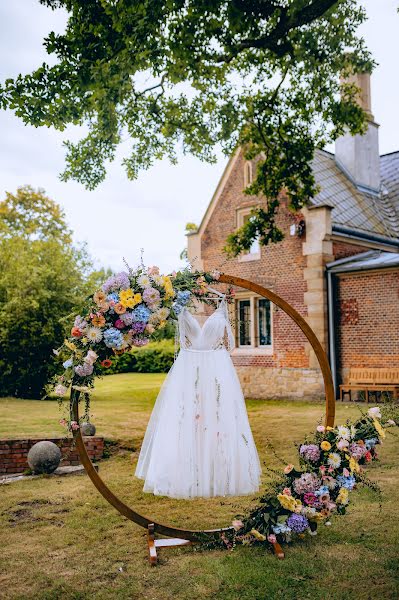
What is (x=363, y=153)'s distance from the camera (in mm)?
19438

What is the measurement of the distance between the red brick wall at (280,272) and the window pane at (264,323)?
15.0 inches

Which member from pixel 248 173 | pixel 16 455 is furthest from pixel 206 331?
pixel 248 173

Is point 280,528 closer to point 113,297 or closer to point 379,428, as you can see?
point 379,428

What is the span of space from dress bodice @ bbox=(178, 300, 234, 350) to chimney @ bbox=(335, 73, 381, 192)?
1504cm

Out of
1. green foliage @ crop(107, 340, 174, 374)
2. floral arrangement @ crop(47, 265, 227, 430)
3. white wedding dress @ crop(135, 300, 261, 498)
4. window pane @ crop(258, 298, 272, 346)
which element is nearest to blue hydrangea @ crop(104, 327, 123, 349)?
floral arrangement @ crop(47, 265, 227, 430)

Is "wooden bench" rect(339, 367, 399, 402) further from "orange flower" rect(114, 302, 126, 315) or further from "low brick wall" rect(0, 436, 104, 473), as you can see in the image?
"orange flower" rect(114, 302, 126, 315)

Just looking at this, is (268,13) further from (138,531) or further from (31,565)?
(31,565)

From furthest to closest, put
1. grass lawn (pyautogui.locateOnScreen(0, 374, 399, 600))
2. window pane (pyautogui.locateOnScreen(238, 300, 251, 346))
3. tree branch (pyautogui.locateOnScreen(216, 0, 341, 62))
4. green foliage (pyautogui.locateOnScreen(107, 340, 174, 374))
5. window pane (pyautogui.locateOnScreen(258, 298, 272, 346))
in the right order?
green foliage (pyautogui.locateOnScreen(107, 340, 174, 374))
window pane (pyautogui.locateOnScreen(238, 300, 251, 346))
window pane (pyautogui.locateOnScreen(258, 298, 272, 346))
tree branch (pyautogui.locateOnScreen(216, 0, 341, 62))
grass lawn (pyautogui.locateOnScreen(0, 374, 399, 600))

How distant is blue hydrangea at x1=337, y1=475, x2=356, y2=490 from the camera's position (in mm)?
4668

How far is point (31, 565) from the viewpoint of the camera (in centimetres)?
426

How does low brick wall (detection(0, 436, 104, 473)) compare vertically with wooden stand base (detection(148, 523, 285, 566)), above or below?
above

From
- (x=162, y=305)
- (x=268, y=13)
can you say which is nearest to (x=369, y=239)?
(x=268, y=13)

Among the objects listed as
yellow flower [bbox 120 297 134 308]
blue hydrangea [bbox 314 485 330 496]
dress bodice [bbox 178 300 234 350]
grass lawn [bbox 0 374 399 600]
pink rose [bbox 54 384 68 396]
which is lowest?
grass lawn [bbox 0 374 399 600]

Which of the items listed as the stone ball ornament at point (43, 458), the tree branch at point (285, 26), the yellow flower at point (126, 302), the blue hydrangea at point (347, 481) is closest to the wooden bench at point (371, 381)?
the tree branch at point (285, 26)
